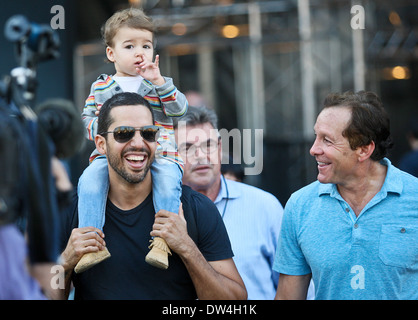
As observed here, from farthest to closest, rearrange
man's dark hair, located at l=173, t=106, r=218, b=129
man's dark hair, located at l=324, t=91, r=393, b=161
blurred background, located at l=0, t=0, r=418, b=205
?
blurred background, located at l=0, t=0, r=418, b=205 < man's dark hair, located at l=173, t=106, r=218, b=129 < man's dark hair, located at l=324, t=91, r=393, b=161

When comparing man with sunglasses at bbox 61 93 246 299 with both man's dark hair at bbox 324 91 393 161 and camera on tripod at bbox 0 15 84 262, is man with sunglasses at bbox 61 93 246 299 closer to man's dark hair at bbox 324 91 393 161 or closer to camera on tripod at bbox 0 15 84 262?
camera on tripod at bbox 0 15 84 262

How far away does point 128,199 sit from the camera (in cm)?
269

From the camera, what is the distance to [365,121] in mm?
2910

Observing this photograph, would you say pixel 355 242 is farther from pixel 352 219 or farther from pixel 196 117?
pixel 196 117

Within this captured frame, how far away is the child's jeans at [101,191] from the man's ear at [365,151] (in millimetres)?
855

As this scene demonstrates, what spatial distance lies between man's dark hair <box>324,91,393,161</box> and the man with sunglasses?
75cm

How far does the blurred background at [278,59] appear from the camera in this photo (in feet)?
32.3

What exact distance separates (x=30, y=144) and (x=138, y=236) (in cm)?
88

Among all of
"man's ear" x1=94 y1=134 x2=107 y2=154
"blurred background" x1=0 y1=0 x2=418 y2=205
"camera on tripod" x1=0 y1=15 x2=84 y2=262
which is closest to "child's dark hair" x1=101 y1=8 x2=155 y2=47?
"man's ear" x1=94 y1=134 x2=107 y2=154

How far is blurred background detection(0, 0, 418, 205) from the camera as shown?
32.3 ft

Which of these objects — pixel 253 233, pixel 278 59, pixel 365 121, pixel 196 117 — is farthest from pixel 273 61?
pixel 365 121

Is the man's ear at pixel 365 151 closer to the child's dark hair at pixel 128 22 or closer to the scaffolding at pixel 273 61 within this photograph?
the child's dark hair at pixel 128 22
